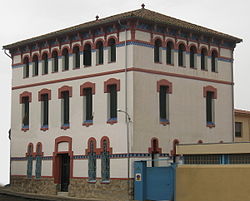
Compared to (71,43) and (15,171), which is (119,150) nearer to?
(71,43)

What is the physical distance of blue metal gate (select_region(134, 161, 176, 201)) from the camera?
106 feet

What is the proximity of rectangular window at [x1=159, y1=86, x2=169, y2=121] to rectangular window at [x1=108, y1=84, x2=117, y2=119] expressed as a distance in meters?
2.89

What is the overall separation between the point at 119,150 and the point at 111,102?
325 centimetres

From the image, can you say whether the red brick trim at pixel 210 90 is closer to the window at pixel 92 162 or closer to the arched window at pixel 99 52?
the arched window at pixel 99 52

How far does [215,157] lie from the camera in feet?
102

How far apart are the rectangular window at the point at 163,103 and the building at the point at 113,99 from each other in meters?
0.06

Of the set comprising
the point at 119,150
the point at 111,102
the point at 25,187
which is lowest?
the point at 25,187

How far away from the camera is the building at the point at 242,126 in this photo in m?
46.0

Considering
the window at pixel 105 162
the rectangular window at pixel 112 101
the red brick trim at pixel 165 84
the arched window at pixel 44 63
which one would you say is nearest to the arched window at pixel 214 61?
the red brick trim at pixel 165 84

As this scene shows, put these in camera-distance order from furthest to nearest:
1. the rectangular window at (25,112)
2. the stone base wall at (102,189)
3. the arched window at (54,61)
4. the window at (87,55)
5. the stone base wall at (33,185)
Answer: the rectangular window at (25,112) < the arched window at (54,61) < the stone base wall at (33,185) < the window at (87,55) < the stone base wall at (102,189)

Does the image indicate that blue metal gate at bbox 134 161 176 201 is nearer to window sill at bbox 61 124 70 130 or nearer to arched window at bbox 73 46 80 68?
window sill at bbox 61 124 70 130

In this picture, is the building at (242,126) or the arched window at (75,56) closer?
the arched window at (75,56)

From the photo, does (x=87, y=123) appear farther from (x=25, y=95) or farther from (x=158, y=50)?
(x=25, y=95)

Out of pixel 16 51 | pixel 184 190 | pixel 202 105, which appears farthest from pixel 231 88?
pixel 16 51
